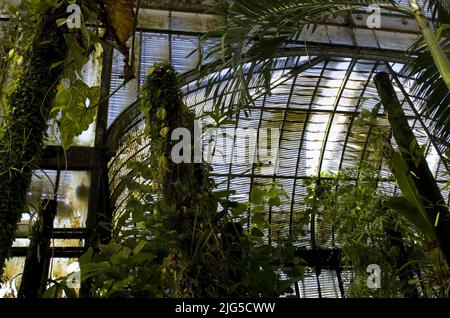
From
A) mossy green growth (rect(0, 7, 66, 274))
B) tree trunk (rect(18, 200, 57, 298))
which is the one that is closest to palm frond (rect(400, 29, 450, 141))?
mossy green growth (rect(0, 7, 66, 274))

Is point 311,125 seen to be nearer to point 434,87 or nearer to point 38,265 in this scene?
point 434,87

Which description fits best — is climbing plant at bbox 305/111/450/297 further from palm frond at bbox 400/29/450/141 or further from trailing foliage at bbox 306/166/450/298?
palm frond at bbox 400/29/450/141

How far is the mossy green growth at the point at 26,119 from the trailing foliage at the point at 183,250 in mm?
454

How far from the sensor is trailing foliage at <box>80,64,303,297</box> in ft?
8.36

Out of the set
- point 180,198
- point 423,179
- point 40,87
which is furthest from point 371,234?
point 40,87

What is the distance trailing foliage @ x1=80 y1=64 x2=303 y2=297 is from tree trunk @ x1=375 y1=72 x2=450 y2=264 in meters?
0.83

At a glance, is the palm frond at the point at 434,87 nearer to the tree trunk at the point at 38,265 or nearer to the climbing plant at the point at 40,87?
the climbing plant at the point at 40,87

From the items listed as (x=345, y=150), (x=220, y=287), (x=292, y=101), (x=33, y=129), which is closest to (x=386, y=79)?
(x=220, y=287)

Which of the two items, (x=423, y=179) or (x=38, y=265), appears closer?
(x=423, y=179)

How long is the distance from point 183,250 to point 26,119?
1139 mm

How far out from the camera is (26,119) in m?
2.19

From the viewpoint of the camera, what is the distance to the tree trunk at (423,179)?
106 inches
